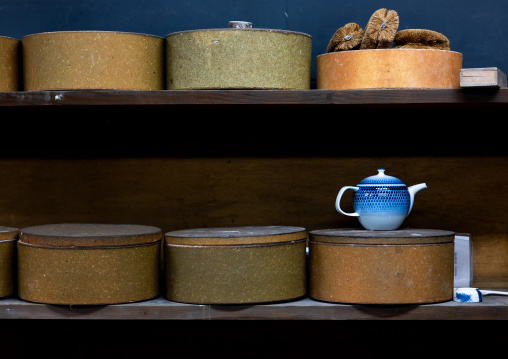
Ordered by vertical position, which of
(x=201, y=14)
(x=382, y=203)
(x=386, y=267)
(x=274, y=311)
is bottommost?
(x=274, y=311)

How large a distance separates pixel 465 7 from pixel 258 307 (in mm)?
1034

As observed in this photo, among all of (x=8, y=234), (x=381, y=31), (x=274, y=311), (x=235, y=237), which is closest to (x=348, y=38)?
(x=381, y=31)

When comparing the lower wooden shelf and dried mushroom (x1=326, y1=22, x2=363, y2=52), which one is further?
dried mushroom (x1=326, y1=22, x2=363, y2=52)

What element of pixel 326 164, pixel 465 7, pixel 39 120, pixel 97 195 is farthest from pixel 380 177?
pixel 39 120

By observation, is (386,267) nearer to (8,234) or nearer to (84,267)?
(84,267)

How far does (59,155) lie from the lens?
1896 millimetres

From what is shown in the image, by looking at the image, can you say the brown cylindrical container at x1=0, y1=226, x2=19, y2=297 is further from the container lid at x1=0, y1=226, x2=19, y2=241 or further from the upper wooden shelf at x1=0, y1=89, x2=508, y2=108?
the upper wooden shelf at x1=0, y1=89, x2=508, y2=108

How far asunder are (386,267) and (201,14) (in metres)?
0.90

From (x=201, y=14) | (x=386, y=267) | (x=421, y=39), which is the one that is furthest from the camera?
(x=201, y=14)

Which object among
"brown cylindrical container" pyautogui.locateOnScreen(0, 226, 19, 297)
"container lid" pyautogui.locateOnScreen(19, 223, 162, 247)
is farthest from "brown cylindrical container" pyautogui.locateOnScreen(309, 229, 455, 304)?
"brown cylindrical container" pyautogui.locateOnScreen(0, 226, 19, 297)

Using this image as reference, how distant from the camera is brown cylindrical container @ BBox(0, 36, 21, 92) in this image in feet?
5.26

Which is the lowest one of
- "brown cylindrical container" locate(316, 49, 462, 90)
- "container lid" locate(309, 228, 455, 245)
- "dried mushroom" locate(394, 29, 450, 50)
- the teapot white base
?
"container lid" locate(309, 228, 455, 245)

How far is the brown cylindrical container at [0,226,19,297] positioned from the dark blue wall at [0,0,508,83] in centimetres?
61

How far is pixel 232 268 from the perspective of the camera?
4.92 feet
